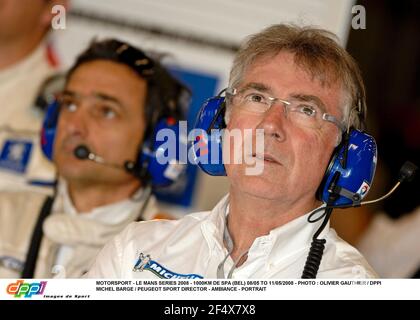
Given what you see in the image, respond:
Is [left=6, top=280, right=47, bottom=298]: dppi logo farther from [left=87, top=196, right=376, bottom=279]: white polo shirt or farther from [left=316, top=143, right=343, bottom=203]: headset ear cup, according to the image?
[left=316, top=143, right=343, bottom=203]: headset ear cup

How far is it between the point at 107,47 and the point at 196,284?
0.68 meters

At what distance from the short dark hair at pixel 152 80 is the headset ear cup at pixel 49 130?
0.16 meters

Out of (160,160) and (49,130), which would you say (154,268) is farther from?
(49,130)

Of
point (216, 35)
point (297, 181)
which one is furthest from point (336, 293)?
point (216, 35)

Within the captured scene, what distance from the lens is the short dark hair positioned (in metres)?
1.94

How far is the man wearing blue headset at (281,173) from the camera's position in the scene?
1565 millimetres

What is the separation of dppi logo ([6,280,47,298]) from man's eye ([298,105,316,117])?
2.22 feet

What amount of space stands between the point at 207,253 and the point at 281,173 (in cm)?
24

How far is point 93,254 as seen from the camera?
6.17 ft

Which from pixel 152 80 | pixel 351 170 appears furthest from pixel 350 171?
pixel 152 80

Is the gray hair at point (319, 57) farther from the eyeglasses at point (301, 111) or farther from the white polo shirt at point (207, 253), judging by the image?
the white polo shirt at point (207, 253)
